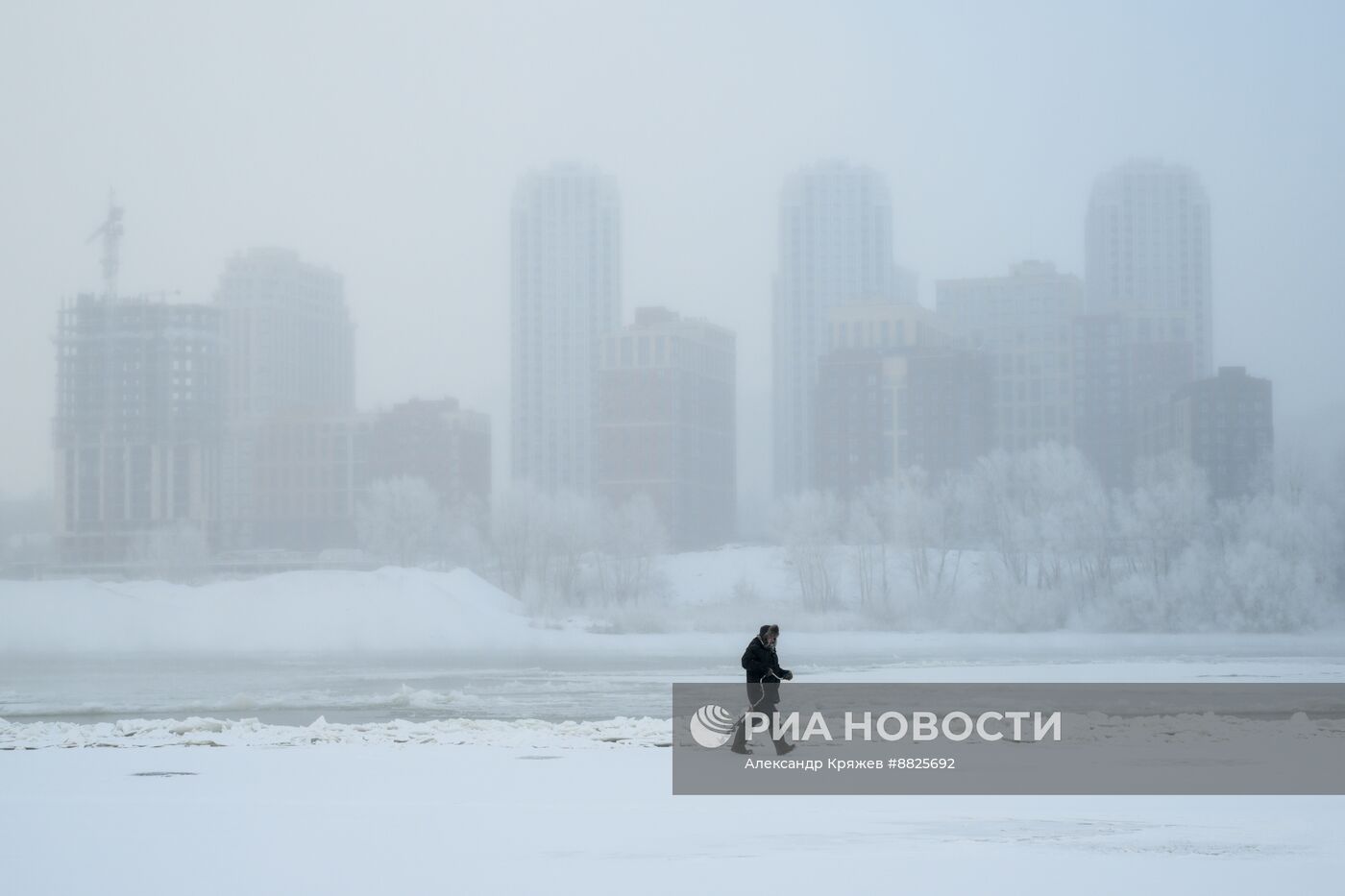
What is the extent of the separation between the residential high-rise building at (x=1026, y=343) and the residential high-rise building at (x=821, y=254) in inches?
953

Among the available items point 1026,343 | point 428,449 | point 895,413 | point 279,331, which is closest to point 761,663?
point 428,449

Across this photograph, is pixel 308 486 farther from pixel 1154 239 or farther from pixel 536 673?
pixel 1154 239

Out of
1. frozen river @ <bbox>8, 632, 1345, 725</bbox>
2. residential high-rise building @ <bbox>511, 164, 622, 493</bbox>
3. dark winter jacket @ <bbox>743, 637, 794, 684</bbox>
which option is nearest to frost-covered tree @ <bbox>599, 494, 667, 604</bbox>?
frozen river @ <bbox>8, 632, 1345, 725</bbox>

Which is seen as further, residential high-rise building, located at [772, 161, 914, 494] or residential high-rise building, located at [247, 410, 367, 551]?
residential high-rise building, located at [772, 161, 914, 494]

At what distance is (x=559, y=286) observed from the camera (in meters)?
154

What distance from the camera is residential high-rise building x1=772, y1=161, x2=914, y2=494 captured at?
157m

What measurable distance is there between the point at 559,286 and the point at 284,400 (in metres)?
33.9

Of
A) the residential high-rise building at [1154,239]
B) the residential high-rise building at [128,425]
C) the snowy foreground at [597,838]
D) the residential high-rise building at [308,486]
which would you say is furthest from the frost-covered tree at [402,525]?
the snowy foreground at [597,838]

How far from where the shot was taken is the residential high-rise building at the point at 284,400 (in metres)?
111

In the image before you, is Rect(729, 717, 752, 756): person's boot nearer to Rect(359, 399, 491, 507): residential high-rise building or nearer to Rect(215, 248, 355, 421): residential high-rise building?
Rect(359, 399, 491, 507): residential high-rise building

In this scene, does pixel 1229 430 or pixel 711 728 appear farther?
pixel 1229 430

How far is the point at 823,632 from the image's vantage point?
2640 inches

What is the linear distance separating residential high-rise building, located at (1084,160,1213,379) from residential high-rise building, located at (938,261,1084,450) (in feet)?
29.4

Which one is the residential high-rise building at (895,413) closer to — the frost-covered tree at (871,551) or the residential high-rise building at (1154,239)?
the frost-covered tree at (871,551)
